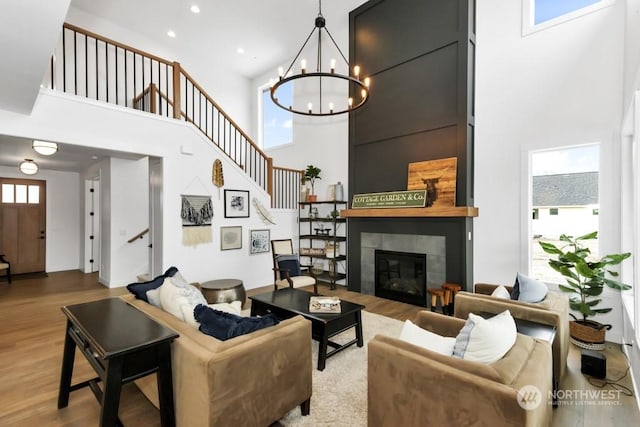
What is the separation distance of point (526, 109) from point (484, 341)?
3.86 meters

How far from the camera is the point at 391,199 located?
5.24m

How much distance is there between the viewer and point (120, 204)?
6113 mm

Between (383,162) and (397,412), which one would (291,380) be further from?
(383,162)

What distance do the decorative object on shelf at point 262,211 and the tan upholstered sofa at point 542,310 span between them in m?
4.09

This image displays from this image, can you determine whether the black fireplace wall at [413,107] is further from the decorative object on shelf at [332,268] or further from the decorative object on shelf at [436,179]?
the decorative object on shelf at [332,268]

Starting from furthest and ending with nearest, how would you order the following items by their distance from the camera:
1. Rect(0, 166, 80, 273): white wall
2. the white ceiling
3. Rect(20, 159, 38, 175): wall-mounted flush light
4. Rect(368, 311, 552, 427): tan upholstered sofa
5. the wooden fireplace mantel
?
Rect(0, 166, 80, 273): white wall → the white ceiling → Rect(20, 159, 38, 175): wall-mounted flush light → the wooden fireplace mantel → Rect(368, 311, 552, 427): tan upholstered sofa

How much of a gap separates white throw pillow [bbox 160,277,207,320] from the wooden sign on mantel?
11.9 ft

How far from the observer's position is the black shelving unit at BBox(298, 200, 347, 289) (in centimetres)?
617

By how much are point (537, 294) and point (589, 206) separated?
175cm

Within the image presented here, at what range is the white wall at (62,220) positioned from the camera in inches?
292

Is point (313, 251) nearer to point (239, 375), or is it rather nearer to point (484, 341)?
Result: point (239, 375)

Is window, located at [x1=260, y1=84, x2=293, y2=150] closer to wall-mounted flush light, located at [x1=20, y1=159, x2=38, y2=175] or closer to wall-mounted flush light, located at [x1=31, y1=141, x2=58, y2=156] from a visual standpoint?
wall-mounted flush light, located at [x1=31, y1=141, x2=58, y2=156]

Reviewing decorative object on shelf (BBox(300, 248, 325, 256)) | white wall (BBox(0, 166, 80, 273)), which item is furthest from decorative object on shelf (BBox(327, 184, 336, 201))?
white wall (BBox(0, 166, 80, 273))

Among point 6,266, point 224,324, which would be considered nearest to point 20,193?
point 6,266
